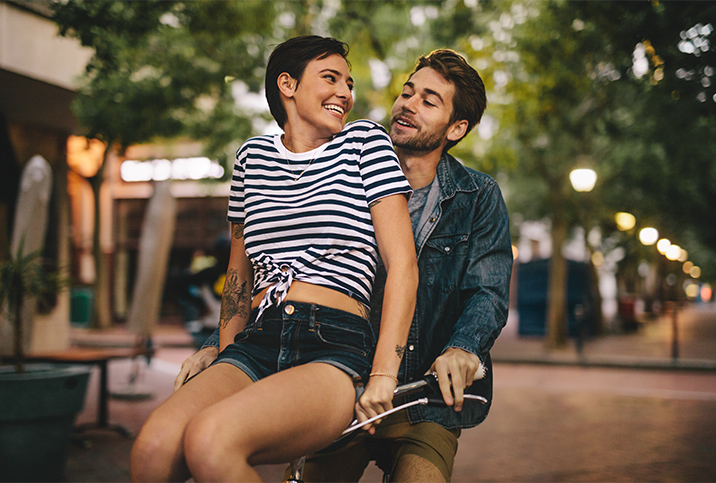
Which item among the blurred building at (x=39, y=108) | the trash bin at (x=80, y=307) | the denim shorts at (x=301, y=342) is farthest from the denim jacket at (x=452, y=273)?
the trash bin at (x=80, y=307)

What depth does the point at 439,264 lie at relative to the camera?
7.61 feet

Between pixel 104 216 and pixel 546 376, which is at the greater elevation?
pixel 104 216

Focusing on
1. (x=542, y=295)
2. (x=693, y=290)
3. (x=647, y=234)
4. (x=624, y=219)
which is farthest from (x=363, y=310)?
(x=693, y=290)

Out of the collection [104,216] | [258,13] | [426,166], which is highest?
[258,13]

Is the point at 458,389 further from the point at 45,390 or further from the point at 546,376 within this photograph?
the point at 546,376

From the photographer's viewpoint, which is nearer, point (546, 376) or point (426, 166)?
point (426, 166)

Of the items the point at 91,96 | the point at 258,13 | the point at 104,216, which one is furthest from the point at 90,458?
the point at 104,216

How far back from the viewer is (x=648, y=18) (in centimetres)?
614

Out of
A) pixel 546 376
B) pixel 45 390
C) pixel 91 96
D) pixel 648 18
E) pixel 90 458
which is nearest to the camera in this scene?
pixel 45 390

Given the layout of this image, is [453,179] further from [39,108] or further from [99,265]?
[99,265]

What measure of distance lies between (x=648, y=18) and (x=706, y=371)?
1125cm

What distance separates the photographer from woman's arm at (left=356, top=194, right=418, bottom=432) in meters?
1.79

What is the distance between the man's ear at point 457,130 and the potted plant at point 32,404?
4.21 meters

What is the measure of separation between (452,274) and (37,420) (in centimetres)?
438
